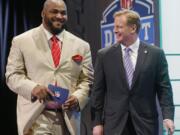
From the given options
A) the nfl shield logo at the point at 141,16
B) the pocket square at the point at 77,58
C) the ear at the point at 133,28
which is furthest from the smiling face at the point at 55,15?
the nfl shield logo at the point at 141,16

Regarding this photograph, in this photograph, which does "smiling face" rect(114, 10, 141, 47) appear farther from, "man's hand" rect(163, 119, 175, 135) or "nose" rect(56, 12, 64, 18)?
"man's hand" rect(163, 119, 175, 135)

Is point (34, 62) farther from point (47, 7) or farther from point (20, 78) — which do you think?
point (47, 7)

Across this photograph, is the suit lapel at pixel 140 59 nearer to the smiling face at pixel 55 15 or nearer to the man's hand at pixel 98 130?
the man's hand at pixel 98 130

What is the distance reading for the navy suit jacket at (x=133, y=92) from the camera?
3.47 metres

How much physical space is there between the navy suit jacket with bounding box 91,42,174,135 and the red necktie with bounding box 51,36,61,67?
0.31 meters

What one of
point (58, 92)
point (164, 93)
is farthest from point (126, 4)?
point (58, 92)

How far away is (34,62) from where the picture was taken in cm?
350

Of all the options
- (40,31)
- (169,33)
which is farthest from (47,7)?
(169,33)

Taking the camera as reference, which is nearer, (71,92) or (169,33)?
(71,92)

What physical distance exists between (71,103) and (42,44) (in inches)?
19.8

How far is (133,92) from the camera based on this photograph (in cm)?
348

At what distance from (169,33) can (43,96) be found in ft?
6.37

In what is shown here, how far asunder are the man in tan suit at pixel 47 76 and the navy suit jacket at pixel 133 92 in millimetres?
141

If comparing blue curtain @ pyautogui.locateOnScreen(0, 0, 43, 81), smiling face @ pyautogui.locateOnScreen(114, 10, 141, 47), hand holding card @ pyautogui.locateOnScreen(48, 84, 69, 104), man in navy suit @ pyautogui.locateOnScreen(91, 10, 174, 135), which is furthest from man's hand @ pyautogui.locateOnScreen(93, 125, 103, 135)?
blue curtain @ pyautogui.locateOnScreen(0, 0, 43, 81)
